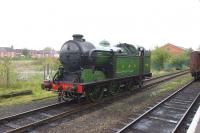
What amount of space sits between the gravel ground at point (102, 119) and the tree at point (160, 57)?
29596mm

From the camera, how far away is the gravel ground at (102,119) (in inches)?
303

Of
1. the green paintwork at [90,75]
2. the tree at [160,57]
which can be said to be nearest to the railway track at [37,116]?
the green paintwork at [90,75]

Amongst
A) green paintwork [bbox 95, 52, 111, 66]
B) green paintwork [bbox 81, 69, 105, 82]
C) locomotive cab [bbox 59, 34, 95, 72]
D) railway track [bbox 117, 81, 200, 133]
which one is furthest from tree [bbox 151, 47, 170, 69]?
locomotive cab [bbox 59, 34, 95, 72]

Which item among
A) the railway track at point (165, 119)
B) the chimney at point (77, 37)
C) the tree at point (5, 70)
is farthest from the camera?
the tree at point (5, 70)

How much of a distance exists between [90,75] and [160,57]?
104ft

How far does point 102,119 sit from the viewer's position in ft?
29.1

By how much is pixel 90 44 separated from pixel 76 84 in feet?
7.70

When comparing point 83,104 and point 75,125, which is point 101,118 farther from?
point 83,104

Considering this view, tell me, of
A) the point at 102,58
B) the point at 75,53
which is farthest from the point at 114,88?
the point at 75,53

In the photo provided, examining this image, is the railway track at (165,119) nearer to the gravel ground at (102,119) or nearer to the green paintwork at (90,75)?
the gravel ground at (102,119)

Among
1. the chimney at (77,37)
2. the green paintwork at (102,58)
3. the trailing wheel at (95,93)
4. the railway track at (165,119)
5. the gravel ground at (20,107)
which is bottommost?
the railway track at (165,119)

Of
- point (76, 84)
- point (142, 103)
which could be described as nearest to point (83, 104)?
point (76, 84)

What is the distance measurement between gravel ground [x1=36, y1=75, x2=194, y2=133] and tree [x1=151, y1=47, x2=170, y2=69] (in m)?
29.6

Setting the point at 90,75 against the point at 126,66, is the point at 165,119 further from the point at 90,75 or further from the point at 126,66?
the point at 126,66
